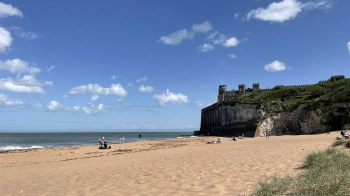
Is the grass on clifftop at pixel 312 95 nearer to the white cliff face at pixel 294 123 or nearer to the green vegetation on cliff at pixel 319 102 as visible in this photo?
the green vegetation on cliff at pixel 319 102

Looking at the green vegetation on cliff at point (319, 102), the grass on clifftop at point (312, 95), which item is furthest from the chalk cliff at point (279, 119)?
the grass on clifftop at point (312, 95)

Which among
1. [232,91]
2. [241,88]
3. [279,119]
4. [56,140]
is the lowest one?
[56,140]

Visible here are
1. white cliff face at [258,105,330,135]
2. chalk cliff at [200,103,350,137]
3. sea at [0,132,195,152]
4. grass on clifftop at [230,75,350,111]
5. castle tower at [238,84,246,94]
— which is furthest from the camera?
castle tower at [238,84,246,94]

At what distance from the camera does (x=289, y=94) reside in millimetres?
43531

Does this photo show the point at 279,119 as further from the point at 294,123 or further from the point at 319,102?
the point at 319,102

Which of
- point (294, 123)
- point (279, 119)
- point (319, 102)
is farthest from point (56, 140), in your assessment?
point (319, 102)

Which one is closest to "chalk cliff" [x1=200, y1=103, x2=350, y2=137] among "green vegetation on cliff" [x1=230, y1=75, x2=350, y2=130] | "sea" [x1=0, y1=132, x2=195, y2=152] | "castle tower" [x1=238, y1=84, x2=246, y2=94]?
"green vegetation on cliff" [x1=230, y1=75, x2=350, y2=130]

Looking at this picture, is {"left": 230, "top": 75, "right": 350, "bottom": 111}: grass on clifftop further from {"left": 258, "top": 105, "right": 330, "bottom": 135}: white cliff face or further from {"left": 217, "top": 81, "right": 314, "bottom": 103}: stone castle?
{"left": 217, "top": 81, "right": 314, "bottom": 103}: stone castle

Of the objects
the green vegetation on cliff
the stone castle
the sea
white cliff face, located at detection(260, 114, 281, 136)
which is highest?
the stone castle

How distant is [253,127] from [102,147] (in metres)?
21.8

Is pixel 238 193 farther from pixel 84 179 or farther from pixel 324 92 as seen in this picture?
pixel 324 92

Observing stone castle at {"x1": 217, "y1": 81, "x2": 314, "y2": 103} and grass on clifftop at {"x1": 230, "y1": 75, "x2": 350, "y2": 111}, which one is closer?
grass on clifftop at {"x1": 230, "y1": 75, "x2": 350, "y2": 111}

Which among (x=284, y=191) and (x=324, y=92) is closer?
(x=284, y=191)

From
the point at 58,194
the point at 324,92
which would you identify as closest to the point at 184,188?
the point at 58,194
